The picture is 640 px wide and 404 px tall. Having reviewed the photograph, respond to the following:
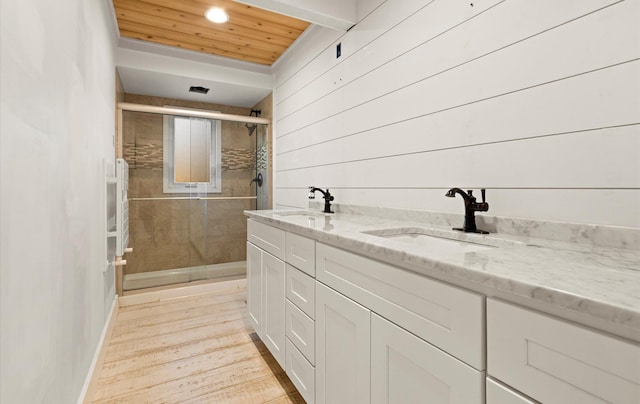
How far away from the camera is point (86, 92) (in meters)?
1.49

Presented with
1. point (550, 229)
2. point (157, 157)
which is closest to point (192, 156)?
point (157, 157)

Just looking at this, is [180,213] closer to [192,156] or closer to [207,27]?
[192,156]

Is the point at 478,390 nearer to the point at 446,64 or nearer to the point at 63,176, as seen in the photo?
the point at 446,64

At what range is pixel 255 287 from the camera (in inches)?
83.7

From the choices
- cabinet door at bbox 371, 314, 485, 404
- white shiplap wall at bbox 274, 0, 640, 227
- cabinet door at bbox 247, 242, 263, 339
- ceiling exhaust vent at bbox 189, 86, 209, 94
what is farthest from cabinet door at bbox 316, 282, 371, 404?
ceiling exhaust vent at bbox 189, 86, 209, 94

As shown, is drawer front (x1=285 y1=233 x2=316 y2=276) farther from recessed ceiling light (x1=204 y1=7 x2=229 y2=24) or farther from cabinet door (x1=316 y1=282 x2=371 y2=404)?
recessed ceiling light (x1=204 y1=7 x2=229 y2=24)

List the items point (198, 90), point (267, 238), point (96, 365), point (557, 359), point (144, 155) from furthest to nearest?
point (198, 90) → point (144, 155) → point (267, 238) → point (96, 365) → point (557, 359)

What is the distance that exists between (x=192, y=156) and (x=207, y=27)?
4.48 ft

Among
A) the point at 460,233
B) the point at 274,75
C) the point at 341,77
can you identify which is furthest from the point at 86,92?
the point at 274,75

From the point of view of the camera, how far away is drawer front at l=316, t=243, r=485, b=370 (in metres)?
0.66

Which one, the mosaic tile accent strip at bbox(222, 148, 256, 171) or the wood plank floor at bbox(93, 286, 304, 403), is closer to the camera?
the wood plank floor at bbox(93, 286, 304, 403)

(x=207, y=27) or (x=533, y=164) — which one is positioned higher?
(x=207, y=27)

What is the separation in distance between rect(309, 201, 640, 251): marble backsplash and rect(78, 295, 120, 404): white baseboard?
1819mm

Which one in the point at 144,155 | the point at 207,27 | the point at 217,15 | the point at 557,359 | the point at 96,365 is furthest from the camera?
the point at 144,155
